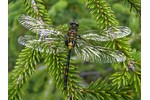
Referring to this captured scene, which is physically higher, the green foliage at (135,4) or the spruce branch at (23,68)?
the green foliage at (135,4)

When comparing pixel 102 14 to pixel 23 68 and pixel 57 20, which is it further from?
pixel 57 20

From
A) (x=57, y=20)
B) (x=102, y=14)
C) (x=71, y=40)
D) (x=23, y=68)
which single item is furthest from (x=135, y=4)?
(x=57, y=20)

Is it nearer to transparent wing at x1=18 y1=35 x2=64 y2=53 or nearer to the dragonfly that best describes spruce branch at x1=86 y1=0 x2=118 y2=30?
the dragonfly

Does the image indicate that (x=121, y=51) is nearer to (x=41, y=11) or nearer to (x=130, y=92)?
(x=130, y=92)

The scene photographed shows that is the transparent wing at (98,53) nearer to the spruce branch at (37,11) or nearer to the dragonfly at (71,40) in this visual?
the dragonfly at (71,40)

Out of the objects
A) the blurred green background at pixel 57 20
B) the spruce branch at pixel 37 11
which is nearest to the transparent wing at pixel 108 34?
the spruce branch at pixel 37 11
